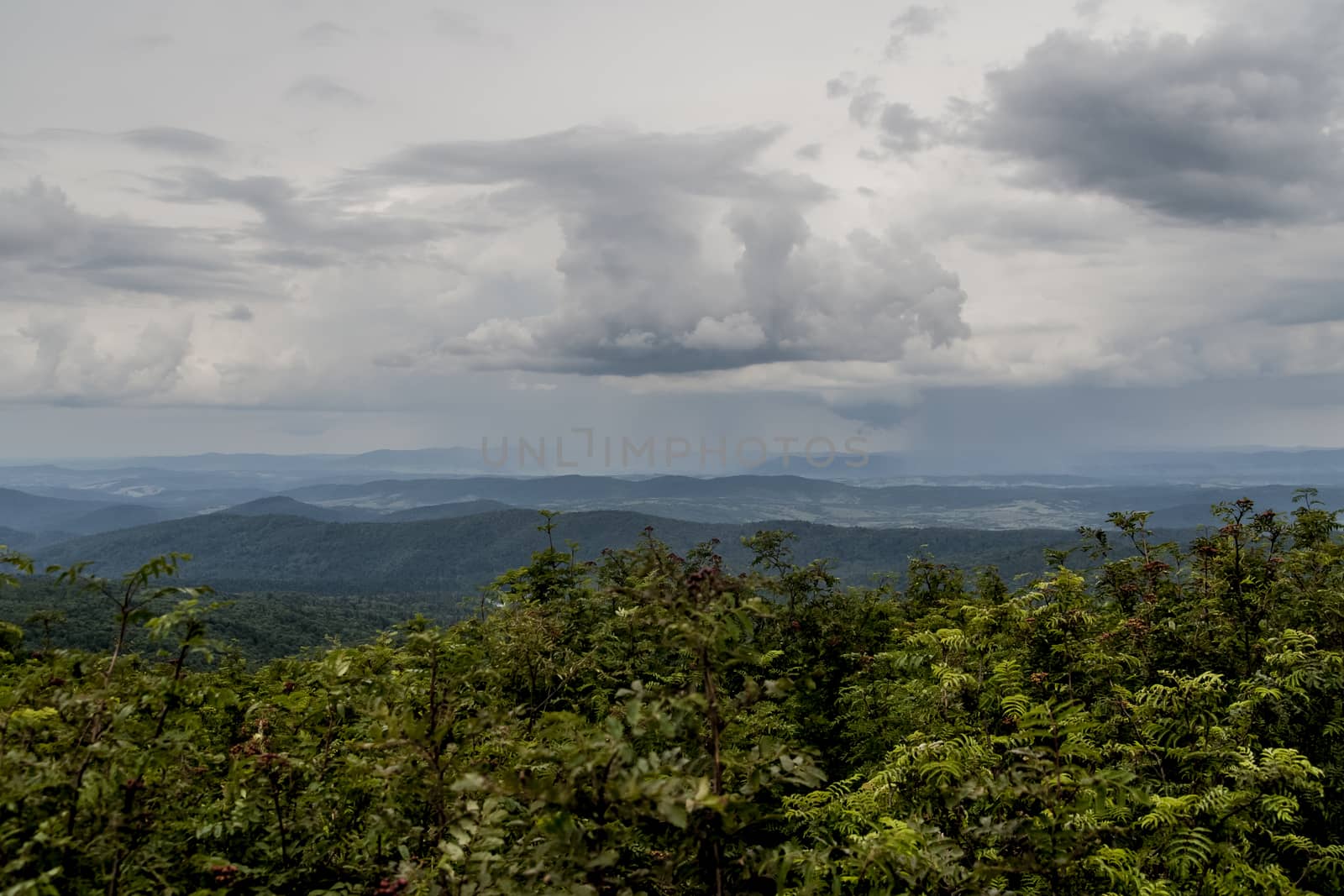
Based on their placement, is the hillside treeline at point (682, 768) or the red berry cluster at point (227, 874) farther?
the red berry cluster at point (227, 874)

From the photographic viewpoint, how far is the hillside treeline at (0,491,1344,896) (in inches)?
125

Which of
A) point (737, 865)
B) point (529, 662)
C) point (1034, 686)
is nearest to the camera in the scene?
point (737, 865)

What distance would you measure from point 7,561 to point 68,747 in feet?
7.04

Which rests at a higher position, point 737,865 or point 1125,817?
point 737,865

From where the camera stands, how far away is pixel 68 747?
3857 millimetres

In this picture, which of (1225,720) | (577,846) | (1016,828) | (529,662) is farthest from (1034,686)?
(577,846)

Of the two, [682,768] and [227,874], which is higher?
[682,768]

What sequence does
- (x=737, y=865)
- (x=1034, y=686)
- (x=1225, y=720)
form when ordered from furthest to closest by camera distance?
(x=1034, y=686)
(x=1225, y=720)
(x=737, y=865)

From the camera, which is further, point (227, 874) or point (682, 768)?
point (227, 874)

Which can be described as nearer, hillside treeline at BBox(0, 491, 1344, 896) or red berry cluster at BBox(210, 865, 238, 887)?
hillside treeline at BBox(0, 491, 1344, 896)

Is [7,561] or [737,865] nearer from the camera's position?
[737,865]

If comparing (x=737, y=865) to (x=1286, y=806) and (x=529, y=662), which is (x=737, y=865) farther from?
(x=529, y=662)

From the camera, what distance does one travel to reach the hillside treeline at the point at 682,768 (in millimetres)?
3174

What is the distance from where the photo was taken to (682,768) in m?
3.28
